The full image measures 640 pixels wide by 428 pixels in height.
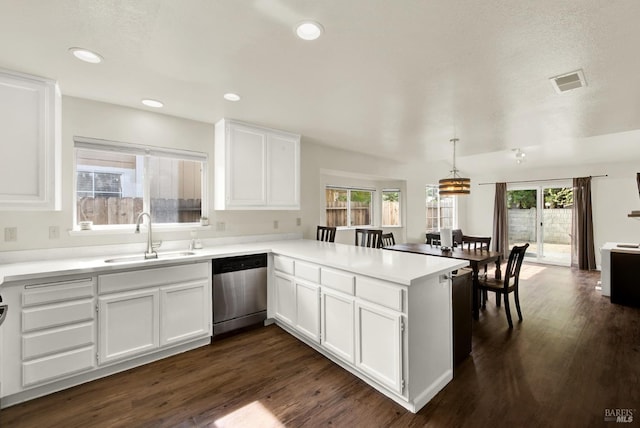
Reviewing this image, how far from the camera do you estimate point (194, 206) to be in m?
3.36

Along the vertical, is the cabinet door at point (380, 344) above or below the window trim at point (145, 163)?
below

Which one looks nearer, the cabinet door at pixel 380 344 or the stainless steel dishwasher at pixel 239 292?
the cabinet door at pixel 380 344

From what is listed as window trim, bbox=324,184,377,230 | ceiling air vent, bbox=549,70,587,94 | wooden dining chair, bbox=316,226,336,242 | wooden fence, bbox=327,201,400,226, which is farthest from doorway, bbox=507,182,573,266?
wooden dining chair, bbox=316,226,336,242

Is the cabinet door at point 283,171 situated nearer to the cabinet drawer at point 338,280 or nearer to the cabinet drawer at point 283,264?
the cabinet drawer at point 283,264

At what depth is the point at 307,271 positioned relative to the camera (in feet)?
8.67

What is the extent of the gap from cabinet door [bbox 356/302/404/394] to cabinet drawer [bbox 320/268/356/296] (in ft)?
0.49

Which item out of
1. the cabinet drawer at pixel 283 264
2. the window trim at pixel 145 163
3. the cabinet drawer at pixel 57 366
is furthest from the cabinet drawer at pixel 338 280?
the cabinet drawer at pixel 57 366

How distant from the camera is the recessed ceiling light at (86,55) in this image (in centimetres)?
183

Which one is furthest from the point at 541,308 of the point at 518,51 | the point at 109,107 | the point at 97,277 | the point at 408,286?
the point at 109,107

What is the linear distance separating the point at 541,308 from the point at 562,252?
12.7 feet

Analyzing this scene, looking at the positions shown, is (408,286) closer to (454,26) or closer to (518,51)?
(454,26)

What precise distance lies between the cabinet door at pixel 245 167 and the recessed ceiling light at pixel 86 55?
133cm

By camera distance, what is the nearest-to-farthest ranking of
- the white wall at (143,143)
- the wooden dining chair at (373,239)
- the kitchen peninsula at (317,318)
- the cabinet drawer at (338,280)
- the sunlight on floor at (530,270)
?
the kitchen peninsula at (317,318), the cabinet drawer at (338,280), the white wall at (143,143), the wooden dining chair at (373,239), the sunlight on floor at (530,270)

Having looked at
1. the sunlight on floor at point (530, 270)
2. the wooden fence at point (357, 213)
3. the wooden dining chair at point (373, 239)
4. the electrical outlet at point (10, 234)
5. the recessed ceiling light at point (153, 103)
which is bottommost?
the sunlight on floor at point (530, 270)
